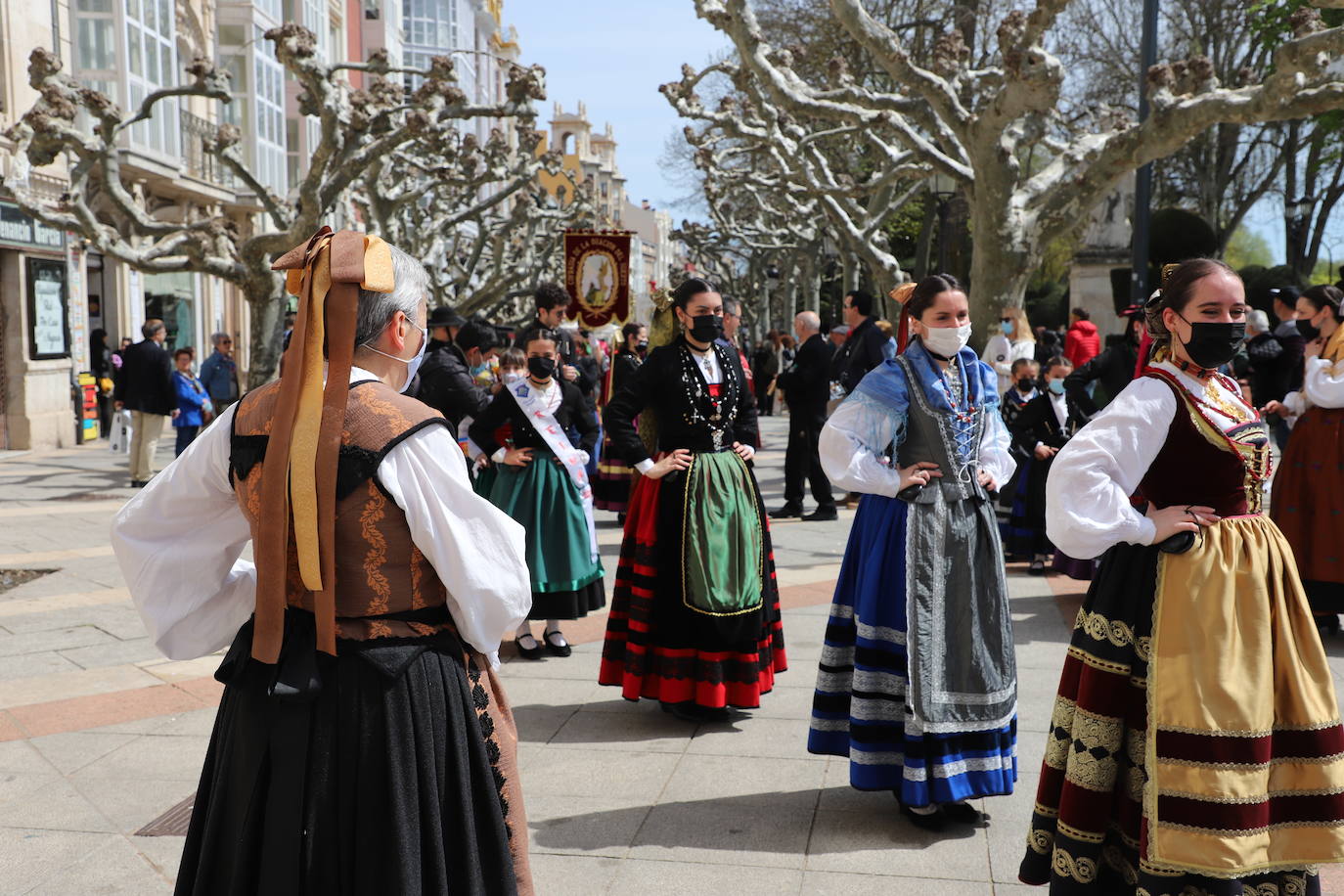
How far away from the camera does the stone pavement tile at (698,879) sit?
356 centimetres

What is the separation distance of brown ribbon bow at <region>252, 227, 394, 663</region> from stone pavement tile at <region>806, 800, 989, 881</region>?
2.02 meters

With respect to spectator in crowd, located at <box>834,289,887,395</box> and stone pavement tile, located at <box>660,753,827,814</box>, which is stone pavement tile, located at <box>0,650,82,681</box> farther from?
spectator in crowd, located at <box>834,289,887,395</box>

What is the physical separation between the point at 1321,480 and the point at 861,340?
14.7 ft

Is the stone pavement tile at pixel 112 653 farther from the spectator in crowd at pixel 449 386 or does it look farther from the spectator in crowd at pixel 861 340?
the spectator in crowd at pixel 861 340

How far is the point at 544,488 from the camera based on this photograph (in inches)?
239

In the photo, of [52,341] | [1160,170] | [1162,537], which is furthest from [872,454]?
[1160,170]

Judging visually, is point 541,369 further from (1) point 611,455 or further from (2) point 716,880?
(1) point 611,455

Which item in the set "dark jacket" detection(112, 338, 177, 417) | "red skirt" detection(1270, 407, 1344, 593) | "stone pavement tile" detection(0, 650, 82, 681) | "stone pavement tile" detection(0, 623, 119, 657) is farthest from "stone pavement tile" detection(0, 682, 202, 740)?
"dark jacket" detection(112, 338, 177, 417)

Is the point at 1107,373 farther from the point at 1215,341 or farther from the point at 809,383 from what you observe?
the point at 1215,341

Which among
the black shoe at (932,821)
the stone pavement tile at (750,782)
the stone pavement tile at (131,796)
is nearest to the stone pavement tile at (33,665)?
the stone pavement tile at (131,796)

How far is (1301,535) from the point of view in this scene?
6.45m

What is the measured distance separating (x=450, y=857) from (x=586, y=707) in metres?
3.00

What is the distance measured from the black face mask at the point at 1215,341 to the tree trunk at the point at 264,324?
42.1ft

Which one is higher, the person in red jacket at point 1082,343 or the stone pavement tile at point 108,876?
the person in red jacket at point 1082,343
